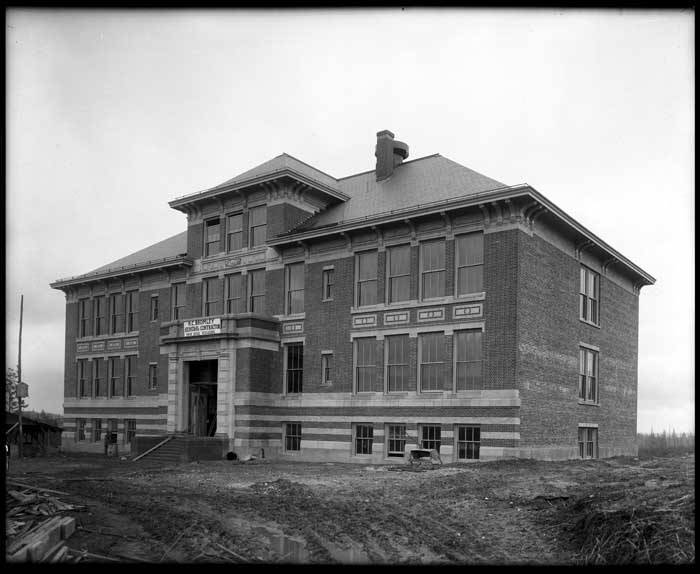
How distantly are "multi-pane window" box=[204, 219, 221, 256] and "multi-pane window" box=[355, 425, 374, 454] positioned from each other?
12.4 metres

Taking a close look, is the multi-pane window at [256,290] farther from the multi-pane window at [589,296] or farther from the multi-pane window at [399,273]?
the multi-pane window at [589,296]

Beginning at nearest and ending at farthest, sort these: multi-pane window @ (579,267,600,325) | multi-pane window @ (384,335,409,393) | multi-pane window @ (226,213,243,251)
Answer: multi-pane window @ (384,335,409,393), multi-pane window @ (579,267,600,325), multi-pane window @ (226,213,243,251)

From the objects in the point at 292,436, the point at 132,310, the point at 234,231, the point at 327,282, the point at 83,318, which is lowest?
the point at 292,436

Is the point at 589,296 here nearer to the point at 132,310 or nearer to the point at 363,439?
the point at 363,439

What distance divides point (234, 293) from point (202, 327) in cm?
302

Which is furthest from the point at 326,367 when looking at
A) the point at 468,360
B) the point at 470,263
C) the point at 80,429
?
the point at 80,429

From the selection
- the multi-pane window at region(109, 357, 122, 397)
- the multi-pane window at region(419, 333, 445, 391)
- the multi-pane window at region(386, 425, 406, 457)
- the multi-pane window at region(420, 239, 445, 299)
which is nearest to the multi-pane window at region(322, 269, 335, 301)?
the multi-pane window at region(420, 239, 445, 299)

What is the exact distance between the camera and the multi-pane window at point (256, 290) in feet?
113

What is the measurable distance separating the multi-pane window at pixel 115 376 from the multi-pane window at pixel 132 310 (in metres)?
2.22

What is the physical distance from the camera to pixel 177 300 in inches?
1532

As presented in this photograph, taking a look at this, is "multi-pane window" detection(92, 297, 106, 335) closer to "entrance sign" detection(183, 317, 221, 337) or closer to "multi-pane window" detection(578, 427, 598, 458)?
"entrance sign" detection(183, 317, 221, 337)

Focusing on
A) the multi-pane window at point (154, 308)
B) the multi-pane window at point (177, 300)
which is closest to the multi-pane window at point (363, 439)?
the multi-pane window at point (177, 300)

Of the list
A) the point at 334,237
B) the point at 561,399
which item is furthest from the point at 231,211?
the point at 561,399

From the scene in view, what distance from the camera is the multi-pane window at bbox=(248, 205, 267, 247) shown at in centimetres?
3441
